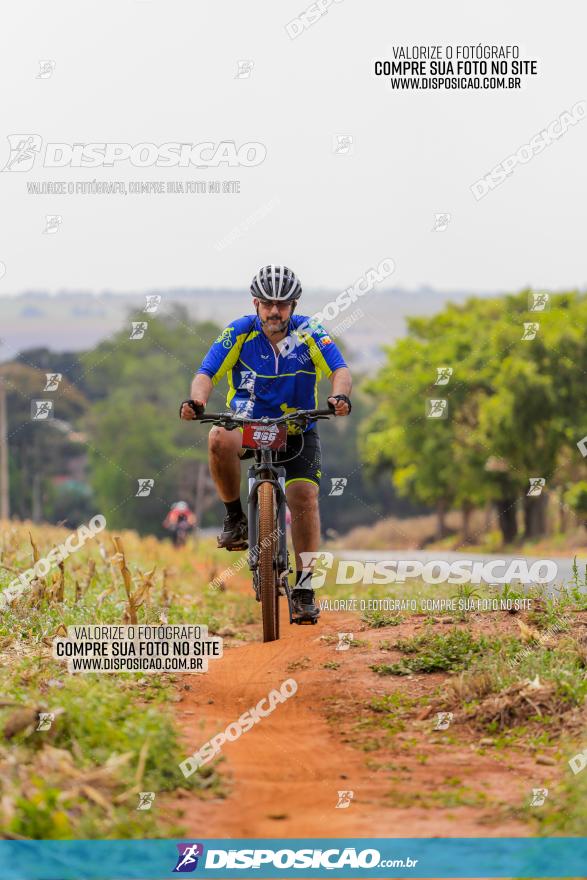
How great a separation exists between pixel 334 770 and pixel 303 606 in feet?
7.20

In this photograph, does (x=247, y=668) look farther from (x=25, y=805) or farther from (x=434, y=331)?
(x=434, y=331)

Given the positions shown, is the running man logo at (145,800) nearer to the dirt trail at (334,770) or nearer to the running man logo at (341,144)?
the dirt trail at (334,770)

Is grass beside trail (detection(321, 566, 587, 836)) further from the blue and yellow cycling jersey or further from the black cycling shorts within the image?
the blue and yellow cycling jersey

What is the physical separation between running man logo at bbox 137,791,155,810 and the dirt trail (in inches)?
7.2

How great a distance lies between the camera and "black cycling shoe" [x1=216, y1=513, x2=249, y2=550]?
9.03 meters

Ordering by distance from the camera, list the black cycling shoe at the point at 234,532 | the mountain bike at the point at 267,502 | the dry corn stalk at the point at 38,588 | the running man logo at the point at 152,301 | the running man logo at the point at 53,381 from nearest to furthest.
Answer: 1. the mountain bike at the point at 267,502
2. the black cycling shoe at the point at 234,532
3. the dry corn stalk at the point at 38,588
4. the running man logo at the point at 152,301
5. the running man logo at the point at 53,381

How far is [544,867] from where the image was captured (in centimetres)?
535

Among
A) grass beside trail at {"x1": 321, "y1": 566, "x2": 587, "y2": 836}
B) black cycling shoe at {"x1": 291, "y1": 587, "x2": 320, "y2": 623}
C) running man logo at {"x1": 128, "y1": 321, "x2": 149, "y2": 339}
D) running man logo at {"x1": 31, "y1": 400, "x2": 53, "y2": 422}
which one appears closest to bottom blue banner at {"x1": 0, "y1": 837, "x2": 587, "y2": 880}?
grass beside trail at {"x1": 321, "y1": 566, "x2": 587, "y2": 836}

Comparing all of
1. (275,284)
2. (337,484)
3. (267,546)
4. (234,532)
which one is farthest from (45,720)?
(337,484)

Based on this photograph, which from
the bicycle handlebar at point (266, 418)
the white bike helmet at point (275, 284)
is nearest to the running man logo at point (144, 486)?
the bicycle handlebar at point (266, 418)

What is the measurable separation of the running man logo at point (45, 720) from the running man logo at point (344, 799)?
159 cm

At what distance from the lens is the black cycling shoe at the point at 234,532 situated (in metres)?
9.03

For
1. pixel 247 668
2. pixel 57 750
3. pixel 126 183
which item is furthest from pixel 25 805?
pixel 126 183

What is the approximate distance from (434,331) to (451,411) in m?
8.37
